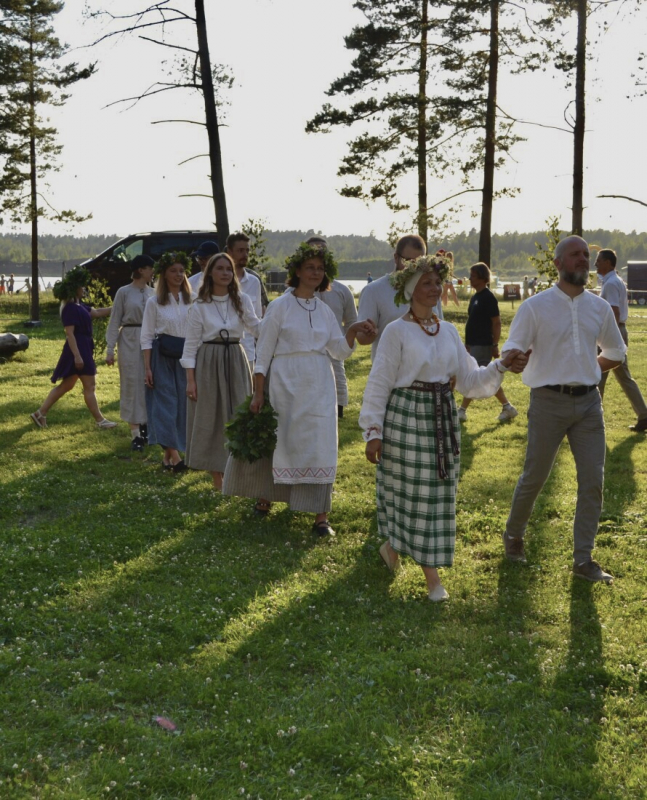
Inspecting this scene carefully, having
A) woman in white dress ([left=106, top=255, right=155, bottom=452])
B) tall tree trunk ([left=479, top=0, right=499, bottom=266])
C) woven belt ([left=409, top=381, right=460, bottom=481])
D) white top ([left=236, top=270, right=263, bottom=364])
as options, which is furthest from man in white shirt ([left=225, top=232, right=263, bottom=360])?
tall tree trunk ([left=479, top=0, right=499, bottom=266])

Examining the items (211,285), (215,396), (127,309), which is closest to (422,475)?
(215,396)

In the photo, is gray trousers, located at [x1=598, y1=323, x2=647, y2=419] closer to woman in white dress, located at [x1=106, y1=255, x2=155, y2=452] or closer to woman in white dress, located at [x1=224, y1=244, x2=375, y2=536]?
woman in white dress, located at [x1=224, y1=244, x2=375, y2=536]

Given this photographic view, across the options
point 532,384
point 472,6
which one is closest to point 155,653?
point 532,384

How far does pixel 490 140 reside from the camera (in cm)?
2706

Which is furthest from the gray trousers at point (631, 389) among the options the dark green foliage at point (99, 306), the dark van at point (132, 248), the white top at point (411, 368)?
the dark van at point (132, 248)

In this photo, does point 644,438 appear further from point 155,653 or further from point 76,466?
point 155,653

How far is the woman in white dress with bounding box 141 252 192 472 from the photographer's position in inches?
383

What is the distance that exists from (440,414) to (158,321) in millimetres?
4441

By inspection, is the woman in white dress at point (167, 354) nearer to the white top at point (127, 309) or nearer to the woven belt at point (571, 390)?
the white top at point (127, 309)

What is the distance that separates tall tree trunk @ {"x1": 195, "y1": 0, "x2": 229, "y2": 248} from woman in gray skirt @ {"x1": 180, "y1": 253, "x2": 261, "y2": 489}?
9514mm

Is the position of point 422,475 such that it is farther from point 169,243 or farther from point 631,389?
point 169,243

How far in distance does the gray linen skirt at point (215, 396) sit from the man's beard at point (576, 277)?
3.50m

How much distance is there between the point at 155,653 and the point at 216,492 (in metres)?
3.68

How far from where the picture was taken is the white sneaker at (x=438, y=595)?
6.17 metres
